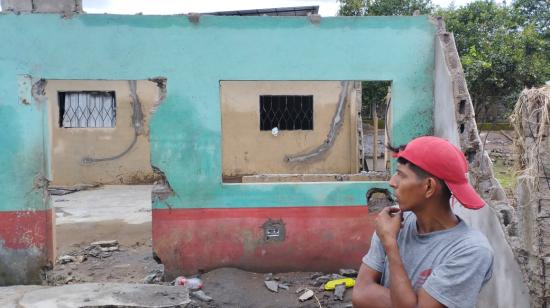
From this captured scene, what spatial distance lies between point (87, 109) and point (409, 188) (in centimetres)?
1193

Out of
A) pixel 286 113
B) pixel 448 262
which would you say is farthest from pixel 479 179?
pixel 286 113

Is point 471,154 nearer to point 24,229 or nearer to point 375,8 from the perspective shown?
point 24,229

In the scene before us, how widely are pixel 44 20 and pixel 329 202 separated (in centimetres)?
350

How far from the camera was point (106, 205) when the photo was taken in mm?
10109

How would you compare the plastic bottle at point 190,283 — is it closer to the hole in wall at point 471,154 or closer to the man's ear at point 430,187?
the hole in wall at point 471,154

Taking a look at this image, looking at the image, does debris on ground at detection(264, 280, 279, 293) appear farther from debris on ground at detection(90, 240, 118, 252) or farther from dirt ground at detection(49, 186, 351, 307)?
debris on ground at detection(90, 240, 118, 252)

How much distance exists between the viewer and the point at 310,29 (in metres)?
5.43

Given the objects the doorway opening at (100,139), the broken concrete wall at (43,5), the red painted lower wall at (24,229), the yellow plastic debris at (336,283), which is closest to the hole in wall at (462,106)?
the yellow plastic debris at (336,283)

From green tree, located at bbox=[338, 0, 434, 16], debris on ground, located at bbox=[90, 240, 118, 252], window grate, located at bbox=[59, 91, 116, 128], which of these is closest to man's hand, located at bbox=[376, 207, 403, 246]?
debris on ground, located at bbox=[90, 240, 118, 252]

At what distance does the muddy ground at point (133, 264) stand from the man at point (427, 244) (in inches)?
73.2

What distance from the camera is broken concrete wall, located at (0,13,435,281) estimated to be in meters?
5.19

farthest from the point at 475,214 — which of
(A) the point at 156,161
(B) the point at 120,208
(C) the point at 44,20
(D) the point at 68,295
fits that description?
(B) the point at 120,208

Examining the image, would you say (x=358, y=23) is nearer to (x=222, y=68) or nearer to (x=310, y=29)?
(x=310, y=29)

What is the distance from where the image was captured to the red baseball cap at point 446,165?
178cm
